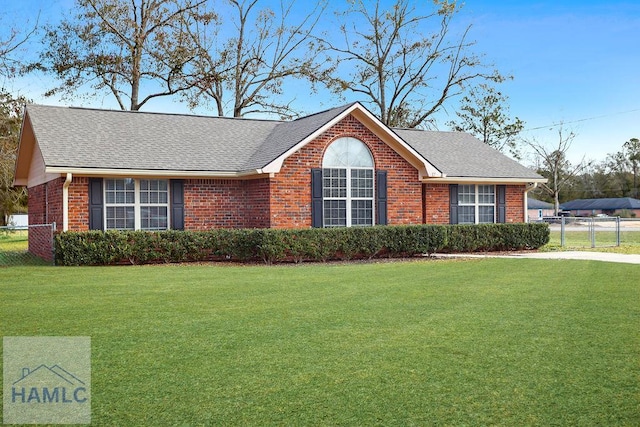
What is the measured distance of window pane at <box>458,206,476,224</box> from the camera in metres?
23.6

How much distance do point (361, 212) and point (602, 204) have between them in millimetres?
78177

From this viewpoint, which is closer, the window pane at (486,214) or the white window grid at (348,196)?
the white window grid at (348,196)

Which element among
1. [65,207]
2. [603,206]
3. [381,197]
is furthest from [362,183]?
[603,206]

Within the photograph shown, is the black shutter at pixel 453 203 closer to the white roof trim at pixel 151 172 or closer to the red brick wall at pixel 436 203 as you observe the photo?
the red brick wall at pixel 436 203

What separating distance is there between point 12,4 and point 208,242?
801 inches

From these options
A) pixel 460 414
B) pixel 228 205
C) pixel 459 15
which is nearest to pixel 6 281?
pixel 228 205

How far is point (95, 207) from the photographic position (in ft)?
60.0

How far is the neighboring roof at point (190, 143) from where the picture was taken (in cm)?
1878

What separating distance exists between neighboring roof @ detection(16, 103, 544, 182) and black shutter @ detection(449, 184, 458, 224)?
63cm

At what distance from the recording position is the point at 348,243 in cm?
1895

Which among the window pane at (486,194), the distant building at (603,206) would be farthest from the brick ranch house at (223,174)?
the distant building at (603,206)

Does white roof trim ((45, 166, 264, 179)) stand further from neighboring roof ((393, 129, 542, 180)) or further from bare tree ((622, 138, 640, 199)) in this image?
bare tree ((622, 138, 640, 199))

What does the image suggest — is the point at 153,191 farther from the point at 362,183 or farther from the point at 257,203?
the point at 362,183

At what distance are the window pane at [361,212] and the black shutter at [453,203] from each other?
12.7 ft
